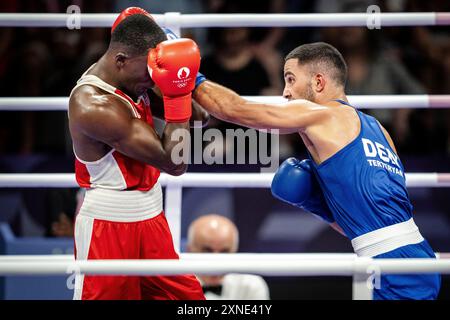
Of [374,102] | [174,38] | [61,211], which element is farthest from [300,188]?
[61,211]

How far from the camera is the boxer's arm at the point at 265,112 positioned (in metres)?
2.57

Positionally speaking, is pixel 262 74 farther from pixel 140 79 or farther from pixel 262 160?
pixel 140 79

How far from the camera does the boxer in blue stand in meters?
2.49

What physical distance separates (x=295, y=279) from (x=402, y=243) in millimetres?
1367

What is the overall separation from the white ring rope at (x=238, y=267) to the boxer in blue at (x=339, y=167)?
72cm

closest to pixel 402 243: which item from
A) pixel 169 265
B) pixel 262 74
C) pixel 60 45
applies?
pixel 169 265

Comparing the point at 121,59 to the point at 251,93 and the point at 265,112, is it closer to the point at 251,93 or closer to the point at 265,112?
the point at 265,112

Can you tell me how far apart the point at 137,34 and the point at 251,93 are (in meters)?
2.08

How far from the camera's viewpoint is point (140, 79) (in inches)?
101

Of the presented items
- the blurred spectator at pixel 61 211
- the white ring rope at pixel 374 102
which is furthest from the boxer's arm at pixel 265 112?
the blurred spectator at pixel 61 211

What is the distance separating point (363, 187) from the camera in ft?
8.25

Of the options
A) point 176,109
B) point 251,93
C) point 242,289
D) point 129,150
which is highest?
point 251,93

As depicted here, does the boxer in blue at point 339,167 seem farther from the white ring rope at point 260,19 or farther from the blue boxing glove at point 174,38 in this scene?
the white ring rope at point 260,19
